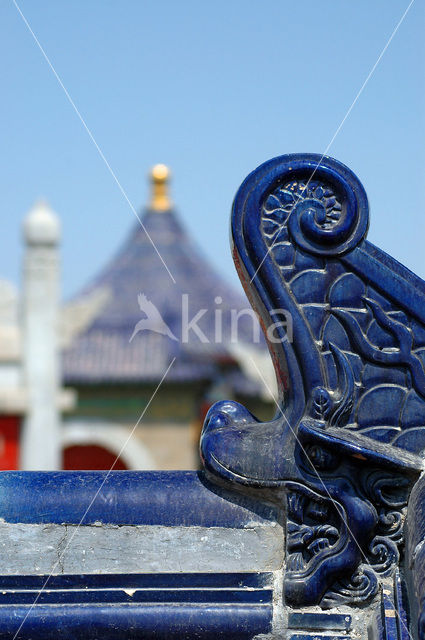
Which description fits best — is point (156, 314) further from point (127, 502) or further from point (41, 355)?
point (127, 502)

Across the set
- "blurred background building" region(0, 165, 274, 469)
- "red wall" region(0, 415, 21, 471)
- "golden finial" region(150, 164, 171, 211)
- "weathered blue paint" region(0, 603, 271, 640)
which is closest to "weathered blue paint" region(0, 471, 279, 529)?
"weathered blue paint" region(0, 603, 271, 640)

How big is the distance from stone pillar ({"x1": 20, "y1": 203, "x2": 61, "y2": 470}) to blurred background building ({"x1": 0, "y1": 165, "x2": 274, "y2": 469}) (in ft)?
0.04

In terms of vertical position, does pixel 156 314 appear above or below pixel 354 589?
below

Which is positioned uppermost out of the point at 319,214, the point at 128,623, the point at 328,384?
the point at 319,214

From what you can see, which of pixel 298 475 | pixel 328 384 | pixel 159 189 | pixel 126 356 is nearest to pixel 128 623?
pixel 298 475

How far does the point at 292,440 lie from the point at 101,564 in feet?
1.00

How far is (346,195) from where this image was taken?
135cm

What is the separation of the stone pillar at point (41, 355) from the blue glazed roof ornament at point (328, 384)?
889cm

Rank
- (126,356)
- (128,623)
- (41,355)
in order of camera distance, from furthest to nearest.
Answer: (126,356) < (41,355) < (128,623)

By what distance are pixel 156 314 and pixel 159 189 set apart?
7.93 ft

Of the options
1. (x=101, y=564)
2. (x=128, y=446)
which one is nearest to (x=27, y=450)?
(x=128, y=446)

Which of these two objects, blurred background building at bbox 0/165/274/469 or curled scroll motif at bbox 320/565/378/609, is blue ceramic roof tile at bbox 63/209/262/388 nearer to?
blurred background building at bbox 0/165/274/469

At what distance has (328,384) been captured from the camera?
1.33 metres

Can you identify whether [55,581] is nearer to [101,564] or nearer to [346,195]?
[101,564]
